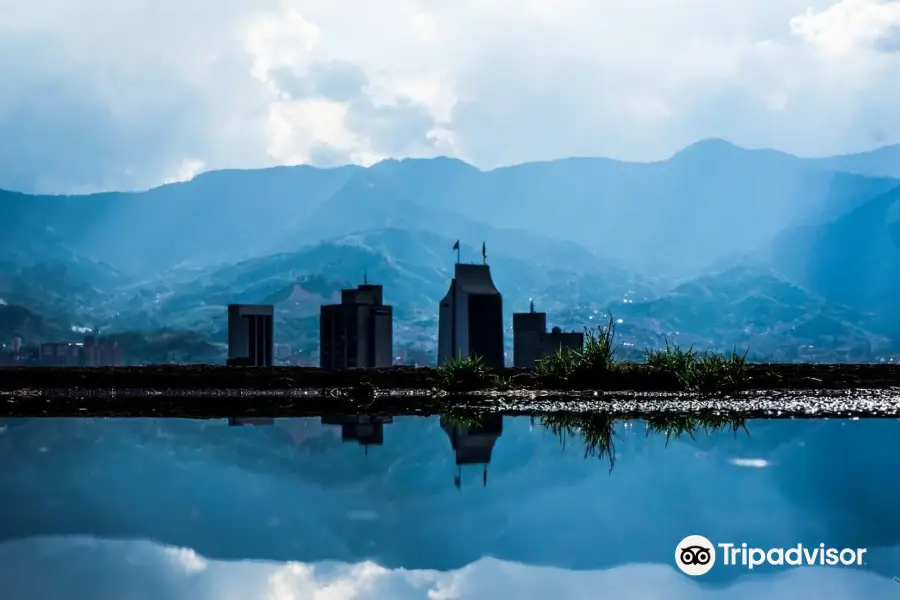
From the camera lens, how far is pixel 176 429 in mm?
15812

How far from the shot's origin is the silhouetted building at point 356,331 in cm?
10444

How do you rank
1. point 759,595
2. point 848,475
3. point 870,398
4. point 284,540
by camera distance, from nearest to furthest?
1. point 759,595
2. point 284,540
3. point 848,475
4. point 870,398

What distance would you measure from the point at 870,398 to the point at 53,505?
16.3 meters

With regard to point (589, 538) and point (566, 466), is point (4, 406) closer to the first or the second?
point (566, 466)

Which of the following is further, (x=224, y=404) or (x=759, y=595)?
(x=224, y=404)

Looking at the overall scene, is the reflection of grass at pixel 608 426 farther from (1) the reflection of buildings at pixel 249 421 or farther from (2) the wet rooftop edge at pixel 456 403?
(1) the reflection of buildings at pixel 249 421

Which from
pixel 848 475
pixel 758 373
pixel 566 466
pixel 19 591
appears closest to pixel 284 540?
pixel 19 591

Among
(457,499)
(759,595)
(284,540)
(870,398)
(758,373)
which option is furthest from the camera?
(758,373)

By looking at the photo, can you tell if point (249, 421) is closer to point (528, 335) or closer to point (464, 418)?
point (464, 418)

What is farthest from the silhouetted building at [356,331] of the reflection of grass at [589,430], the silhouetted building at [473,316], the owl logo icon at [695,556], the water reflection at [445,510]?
the owl logo icon at [695,556]

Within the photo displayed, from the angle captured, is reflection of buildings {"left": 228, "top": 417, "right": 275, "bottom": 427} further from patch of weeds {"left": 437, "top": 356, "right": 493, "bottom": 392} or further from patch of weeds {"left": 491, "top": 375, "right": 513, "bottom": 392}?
patch of weeds {"left": 491, "top": 375, "right": 513, "bottom": 392}

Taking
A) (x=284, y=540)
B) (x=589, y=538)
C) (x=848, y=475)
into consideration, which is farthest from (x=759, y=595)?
(x=848, y=475)

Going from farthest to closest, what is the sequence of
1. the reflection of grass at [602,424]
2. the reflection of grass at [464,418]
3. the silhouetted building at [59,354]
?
1. the silhouetted building at [59,354]
2. the reflection of grass at [464,418]
3. the reflection of grass at [602,424]

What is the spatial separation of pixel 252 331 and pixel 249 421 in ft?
291
